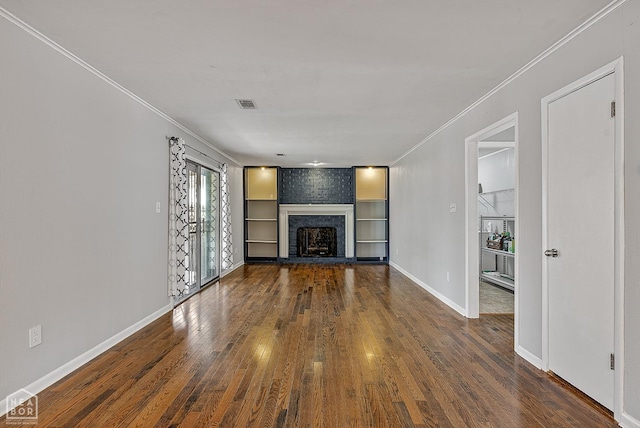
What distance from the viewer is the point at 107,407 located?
2.20 meters

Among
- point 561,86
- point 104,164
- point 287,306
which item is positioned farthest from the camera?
point 287,306

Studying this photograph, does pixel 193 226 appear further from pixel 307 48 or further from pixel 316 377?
pixel 307 48

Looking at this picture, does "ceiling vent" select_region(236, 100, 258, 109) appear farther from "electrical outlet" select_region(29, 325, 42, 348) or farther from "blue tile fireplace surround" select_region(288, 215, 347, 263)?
"blue tile fireplace surround" select_region(288, 215, 347, 263)

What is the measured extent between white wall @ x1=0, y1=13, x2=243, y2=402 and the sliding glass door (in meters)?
1.36

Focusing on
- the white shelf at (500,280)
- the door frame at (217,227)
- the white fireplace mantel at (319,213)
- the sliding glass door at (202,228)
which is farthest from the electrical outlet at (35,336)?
the white fireplace mantel at (319,213)

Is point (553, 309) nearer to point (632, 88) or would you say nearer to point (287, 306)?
point (632, 88)

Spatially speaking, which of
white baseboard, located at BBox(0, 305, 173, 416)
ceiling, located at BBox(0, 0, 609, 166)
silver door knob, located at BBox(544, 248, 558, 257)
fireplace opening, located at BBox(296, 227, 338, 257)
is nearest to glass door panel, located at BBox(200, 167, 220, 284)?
ceiling, located at BBox(0, 0, 609, 166)

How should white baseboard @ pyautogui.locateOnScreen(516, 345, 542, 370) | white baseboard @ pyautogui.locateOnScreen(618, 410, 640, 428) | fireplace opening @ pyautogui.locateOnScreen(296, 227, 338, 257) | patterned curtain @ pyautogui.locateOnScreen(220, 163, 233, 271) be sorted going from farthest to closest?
fireplace opening @ pyautogui.locateOnScreen(296, 227, 338, 257) < patterned curtain @ pyautogui.locateOnScreen(220, 163, 233, 271) < white baseboard @ pyautogui.locateOnScreen(516, 345, 542, 370) < white baseboard @ pyautogui.locateOnScreen(618, 410, 640, 428)

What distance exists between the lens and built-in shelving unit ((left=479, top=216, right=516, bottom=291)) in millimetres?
5762

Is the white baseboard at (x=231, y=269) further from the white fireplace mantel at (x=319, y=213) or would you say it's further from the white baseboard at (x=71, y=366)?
the white baseboard at (x=71, y=366)

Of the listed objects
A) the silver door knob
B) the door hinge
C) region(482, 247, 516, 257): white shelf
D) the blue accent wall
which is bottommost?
the door hinge

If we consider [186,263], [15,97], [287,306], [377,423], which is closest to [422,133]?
[287,306]

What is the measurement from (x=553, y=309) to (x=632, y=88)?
5.23 ft

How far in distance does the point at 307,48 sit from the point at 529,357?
3.07 meters
